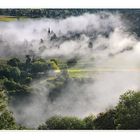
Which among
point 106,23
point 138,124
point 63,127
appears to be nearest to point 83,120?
point 63,127

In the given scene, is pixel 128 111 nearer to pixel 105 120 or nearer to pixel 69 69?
pixel 105 120

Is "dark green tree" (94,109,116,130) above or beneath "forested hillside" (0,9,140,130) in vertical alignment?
beneath

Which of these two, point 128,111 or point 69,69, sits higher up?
point 69,69

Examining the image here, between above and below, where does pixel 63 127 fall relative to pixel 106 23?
below

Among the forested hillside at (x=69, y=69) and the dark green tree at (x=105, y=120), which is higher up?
the forested hillside at (x=69, y=69)

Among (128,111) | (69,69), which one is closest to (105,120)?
(128,111)

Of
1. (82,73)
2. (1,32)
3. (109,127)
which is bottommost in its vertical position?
(109,127)

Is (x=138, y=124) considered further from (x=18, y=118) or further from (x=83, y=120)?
(x=18, y=118)
